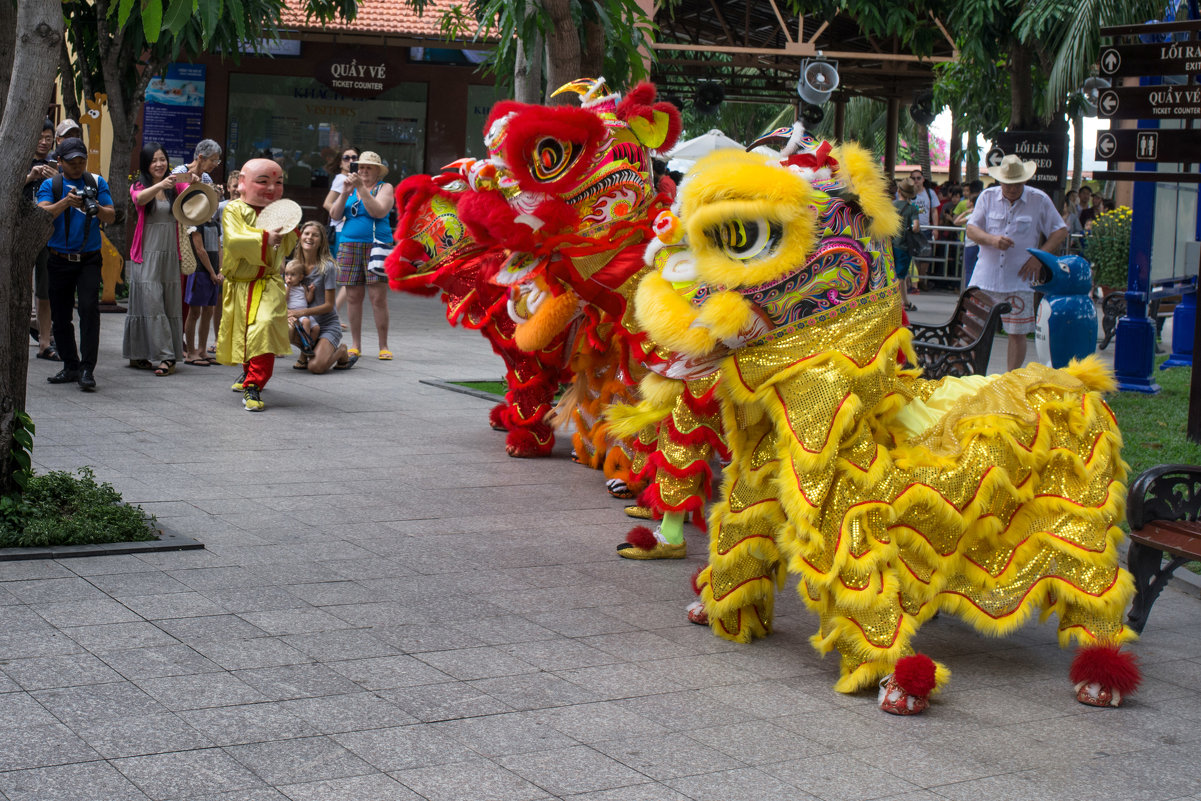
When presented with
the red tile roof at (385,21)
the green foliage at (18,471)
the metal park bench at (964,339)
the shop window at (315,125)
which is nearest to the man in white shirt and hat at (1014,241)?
the metal park bench at (964,339)

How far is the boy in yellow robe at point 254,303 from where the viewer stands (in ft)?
31.1

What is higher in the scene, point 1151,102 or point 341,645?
point 1151,102

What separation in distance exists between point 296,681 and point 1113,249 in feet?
50.3

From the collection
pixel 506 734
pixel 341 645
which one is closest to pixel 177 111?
pixel 341 645

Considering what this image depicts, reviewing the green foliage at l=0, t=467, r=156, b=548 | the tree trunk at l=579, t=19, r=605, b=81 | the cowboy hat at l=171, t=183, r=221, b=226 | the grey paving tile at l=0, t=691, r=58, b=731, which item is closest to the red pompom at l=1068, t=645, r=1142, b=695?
the grey paving tile at l=0, t=691, r=58, b=731

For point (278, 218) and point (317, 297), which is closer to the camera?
point (278, 218)

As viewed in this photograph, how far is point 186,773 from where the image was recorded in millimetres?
3416

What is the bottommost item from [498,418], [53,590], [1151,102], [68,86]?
[53,590]

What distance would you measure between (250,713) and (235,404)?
241 inches

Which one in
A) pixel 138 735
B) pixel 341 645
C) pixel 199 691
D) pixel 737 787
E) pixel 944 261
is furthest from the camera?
pixel 944 261

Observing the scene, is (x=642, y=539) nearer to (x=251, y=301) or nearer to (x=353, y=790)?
(x=353, y=790)

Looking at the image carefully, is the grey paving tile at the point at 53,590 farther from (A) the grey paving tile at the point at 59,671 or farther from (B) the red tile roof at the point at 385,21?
(B) the red tile roof at the point at 385,21

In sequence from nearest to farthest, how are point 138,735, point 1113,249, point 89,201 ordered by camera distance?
1. point 138,735
2. point 89,201
3. point 1113,249

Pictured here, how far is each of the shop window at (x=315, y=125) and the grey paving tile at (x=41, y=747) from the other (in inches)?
825
